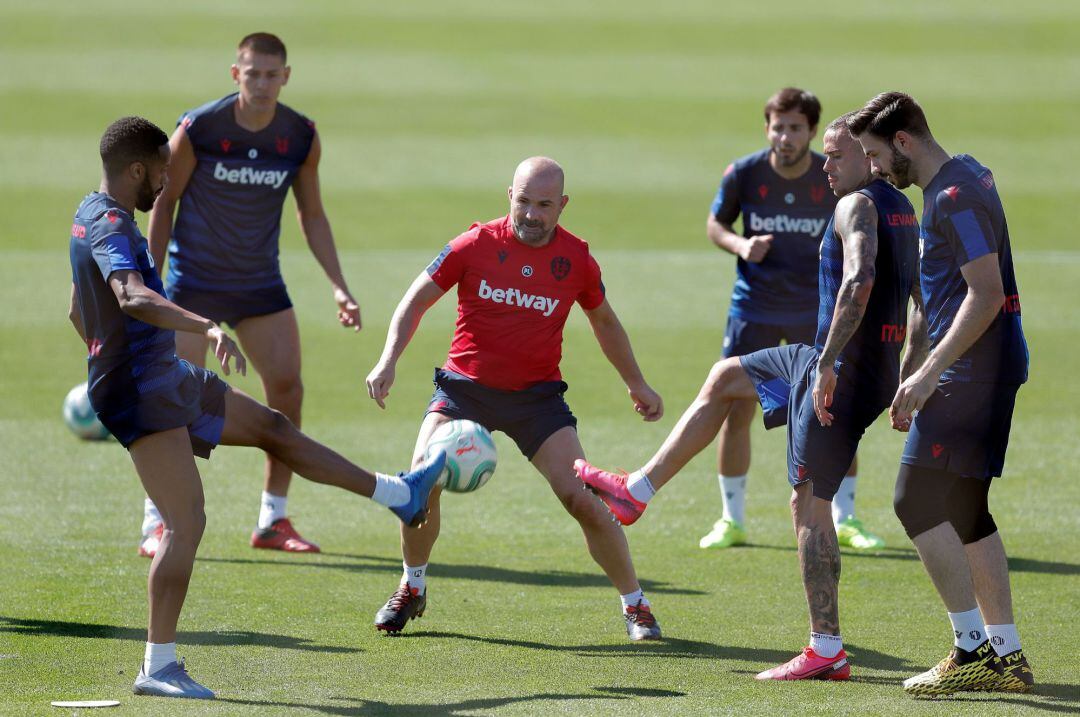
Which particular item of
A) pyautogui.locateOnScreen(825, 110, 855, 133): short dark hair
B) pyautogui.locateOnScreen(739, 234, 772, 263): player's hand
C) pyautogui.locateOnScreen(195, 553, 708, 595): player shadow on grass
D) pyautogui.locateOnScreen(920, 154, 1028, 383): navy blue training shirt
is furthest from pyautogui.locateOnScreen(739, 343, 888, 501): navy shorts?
pyautogui.locateOnScreen(739, 234, 772, 263): player's hand

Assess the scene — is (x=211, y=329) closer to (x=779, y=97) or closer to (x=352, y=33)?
(x=779, y=97)

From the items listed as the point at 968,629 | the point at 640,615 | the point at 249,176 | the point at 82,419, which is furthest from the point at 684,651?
the point at 82,419

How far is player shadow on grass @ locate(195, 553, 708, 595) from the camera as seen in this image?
8.16m

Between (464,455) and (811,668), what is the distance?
1.72 meters

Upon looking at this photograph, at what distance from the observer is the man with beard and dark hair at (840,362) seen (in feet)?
20.3

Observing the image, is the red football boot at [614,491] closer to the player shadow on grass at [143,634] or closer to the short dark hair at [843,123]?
the player shadow on grass at [143,634]

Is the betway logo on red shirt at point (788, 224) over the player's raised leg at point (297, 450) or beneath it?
over

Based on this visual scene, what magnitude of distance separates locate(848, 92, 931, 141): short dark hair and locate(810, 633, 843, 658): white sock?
79.7 inches

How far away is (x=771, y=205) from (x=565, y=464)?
3.01 m

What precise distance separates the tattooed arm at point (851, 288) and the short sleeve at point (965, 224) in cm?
39

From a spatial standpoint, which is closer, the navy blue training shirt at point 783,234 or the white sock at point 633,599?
the white sock at point 633,599

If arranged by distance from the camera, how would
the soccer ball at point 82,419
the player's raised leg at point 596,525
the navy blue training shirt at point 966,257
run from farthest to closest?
the soccer ball at point 82,419
the player's raised leg at point 596,525
the navy blue training shirt at point 966,257

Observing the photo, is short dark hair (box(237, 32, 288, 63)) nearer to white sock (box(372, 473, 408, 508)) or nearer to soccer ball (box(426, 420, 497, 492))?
soccer ball (box(426, 420, 497, 492))

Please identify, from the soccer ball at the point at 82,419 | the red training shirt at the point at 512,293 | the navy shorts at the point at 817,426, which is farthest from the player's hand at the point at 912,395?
the soccer ball at the point at 82,419
